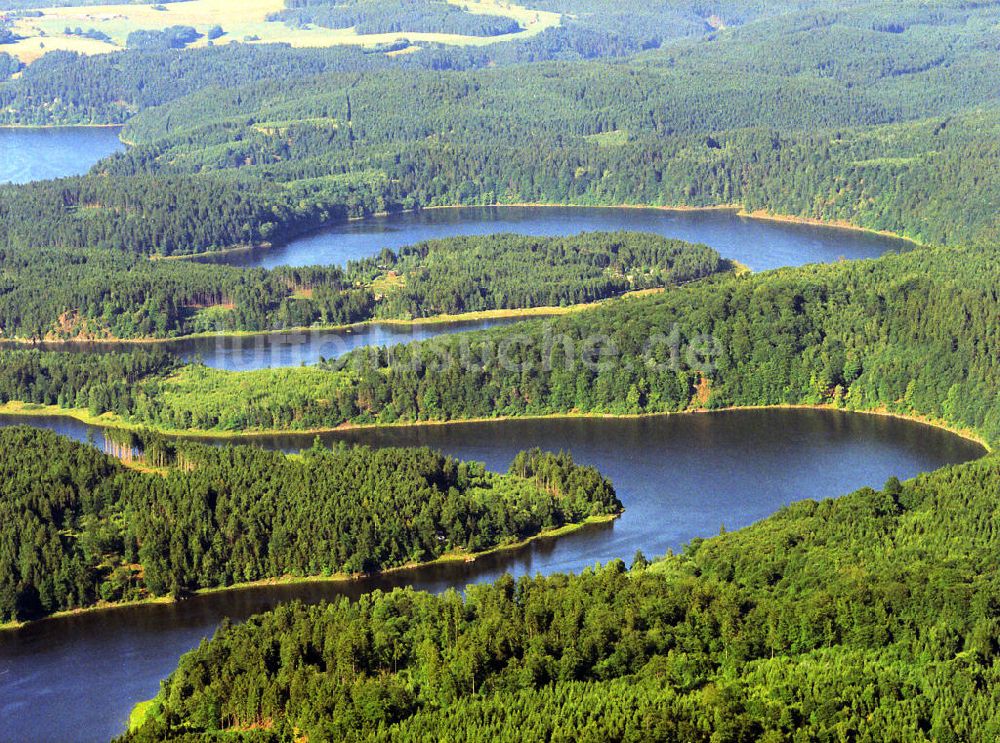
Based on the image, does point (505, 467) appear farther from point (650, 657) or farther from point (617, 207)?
point (617, 207)

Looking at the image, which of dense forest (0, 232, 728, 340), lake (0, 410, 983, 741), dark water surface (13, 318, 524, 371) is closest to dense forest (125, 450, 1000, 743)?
lake (0, 410, 983, 741)

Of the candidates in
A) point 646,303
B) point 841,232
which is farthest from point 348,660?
point 841,232

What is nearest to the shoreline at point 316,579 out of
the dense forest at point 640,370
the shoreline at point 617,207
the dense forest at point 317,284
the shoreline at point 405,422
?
the shoreline at point 405,422

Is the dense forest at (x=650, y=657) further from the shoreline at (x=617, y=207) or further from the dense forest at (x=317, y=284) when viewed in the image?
the shoreline at (x=617, y=207)

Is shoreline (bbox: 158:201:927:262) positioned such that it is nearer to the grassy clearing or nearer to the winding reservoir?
the winding reservoir

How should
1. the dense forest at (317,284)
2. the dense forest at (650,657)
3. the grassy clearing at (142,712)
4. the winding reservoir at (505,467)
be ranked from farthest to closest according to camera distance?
the dense forest at (317,284)
the winding reservoir at (505,467)
the grassy clearing at (142,712)
the dense forest at (650,657)

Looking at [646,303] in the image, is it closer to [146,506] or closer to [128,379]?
[128,379]
